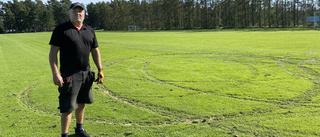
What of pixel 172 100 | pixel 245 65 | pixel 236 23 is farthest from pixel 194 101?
pixel 236 23

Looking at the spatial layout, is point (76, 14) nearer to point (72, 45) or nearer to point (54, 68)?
point (72, 45)

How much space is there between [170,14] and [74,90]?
4280 inches

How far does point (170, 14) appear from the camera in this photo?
4311 inches

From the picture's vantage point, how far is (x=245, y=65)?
11.4m

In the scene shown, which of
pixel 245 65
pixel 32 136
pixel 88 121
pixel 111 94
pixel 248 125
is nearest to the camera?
pixel 32 136

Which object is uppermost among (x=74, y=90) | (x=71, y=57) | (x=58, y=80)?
(x=71, y=57)

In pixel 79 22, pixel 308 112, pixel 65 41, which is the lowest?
pixel 308 112

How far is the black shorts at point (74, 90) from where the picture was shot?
3.99 m

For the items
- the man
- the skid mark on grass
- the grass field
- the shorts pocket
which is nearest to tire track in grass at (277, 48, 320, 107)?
the grass field

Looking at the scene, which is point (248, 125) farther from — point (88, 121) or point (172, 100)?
point (88, 121)

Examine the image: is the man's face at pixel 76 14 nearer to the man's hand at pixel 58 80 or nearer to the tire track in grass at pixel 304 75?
the man's hand at pixel 58 80

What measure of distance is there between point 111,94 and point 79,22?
3.64m

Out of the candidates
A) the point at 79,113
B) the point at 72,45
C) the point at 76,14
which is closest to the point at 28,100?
the point at 79,113

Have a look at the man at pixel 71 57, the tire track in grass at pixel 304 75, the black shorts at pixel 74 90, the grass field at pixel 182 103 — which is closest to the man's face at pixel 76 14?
the man at pixel 71 57
